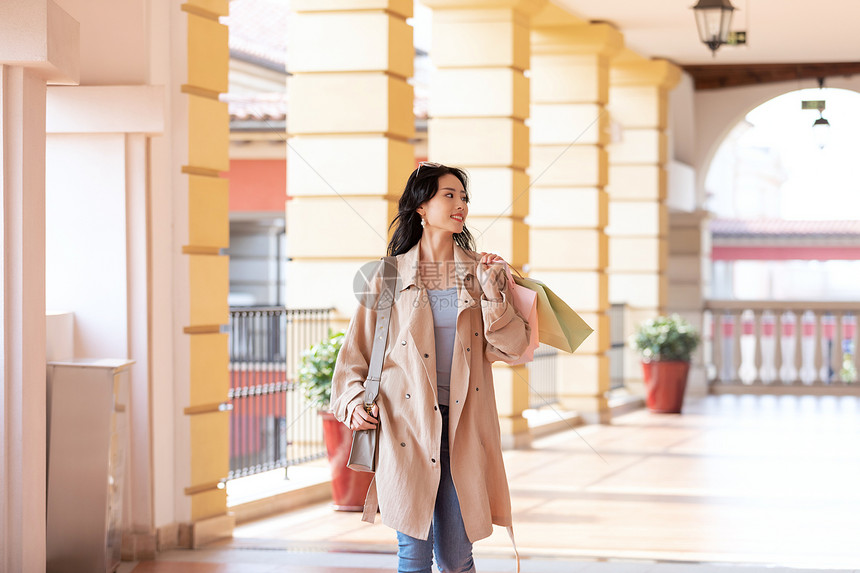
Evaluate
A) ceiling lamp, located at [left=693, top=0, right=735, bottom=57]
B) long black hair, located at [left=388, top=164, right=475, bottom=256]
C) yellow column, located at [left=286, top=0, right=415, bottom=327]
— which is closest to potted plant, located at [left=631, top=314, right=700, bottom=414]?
ceiling lamp, located at [left=693, top=0, right=735, bottom=57]

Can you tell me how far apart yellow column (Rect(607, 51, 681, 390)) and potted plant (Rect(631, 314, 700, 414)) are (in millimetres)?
1167

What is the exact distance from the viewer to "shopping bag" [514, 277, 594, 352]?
125 inches

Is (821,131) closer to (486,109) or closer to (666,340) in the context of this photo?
(666,340)

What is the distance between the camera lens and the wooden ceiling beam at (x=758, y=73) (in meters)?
13.4

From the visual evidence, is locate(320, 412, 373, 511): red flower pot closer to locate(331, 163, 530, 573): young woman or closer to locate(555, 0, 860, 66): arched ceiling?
locate(331, 163, 530, 573): young woman

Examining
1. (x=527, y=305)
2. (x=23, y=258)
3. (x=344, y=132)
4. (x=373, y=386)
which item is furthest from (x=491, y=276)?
(x=344, y=132)

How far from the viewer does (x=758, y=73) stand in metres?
13.7

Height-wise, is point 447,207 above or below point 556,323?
above

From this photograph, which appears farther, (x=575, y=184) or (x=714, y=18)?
(x=575, y=184)

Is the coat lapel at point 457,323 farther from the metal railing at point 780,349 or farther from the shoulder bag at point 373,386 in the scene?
the metal railing at point 780,349

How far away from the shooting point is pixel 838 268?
90.3 ft

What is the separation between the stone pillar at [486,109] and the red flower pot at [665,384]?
10.3 ft

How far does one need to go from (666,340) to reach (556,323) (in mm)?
8546

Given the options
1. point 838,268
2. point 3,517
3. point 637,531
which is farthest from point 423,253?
point 838,268
